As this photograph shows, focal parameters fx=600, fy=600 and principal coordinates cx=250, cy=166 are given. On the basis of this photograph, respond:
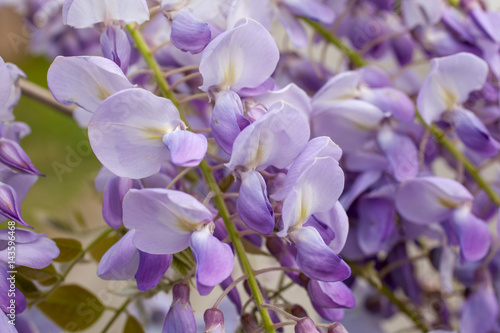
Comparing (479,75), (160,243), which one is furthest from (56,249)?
(479,75)

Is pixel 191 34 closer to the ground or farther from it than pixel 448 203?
farther from it

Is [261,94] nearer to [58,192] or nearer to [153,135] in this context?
[153,135]

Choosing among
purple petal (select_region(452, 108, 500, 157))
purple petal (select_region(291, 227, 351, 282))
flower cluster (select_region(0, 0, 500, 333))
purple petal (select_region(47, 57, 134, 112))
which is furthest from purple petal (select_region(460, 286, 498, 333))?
purple petal (select_region(47, 57, 134, 112))

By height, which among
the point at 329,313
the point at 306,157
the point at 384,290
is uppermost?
the point at 306,157

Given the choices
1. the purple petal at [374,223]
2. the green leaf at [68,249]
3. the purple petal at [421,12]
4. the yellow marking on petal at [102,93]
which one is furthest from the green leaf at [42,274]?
the purple petal at [421,12]

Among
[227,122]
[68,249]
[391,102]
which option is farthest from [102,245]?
[391,102]

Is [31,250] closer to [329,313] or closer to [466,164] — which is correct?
[329,313]

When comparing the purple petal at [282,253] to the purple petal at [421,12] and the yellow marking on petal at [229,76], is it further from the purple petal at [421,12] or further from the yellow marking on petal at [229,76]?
the purple petal at [421,12]
